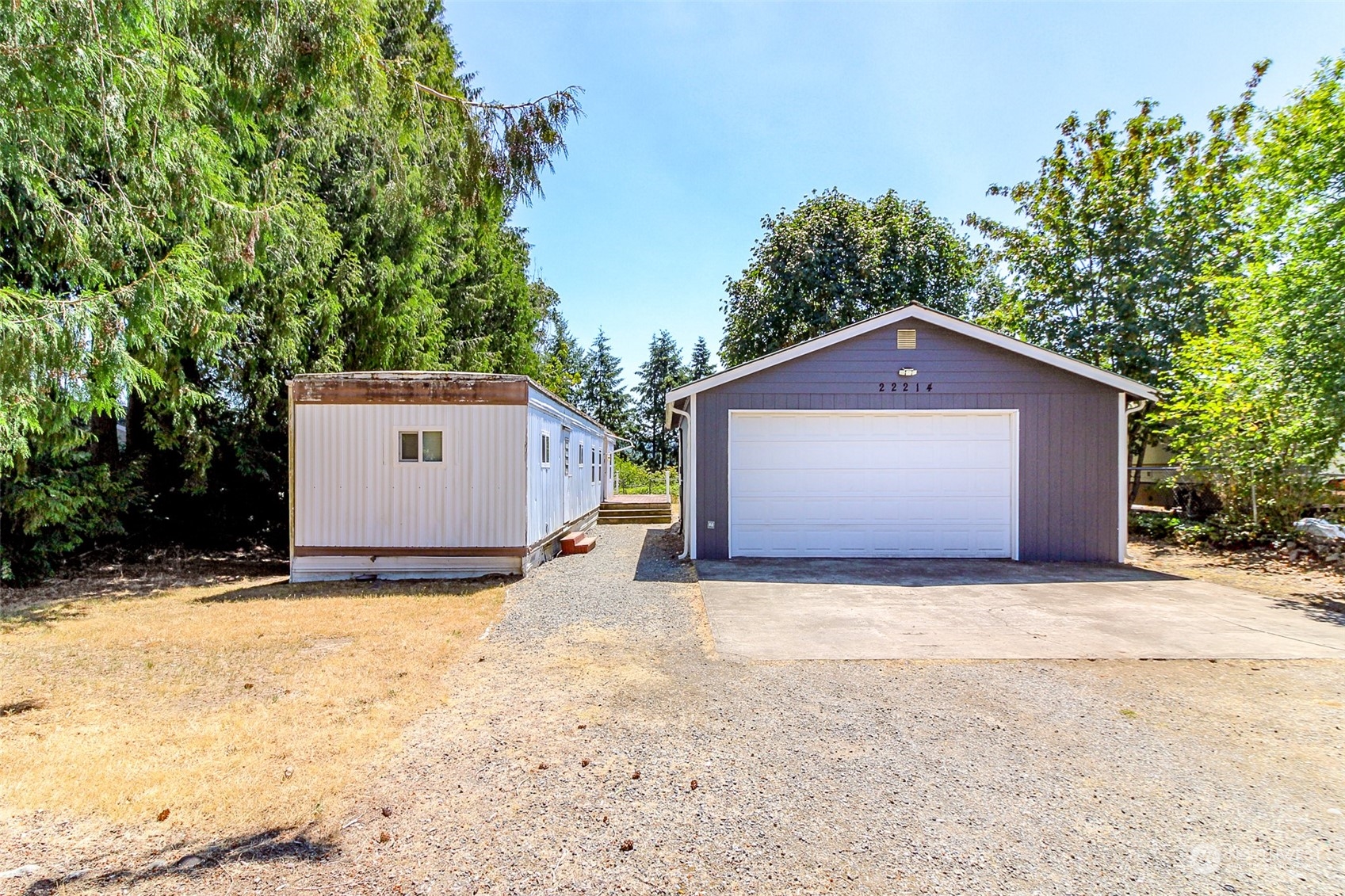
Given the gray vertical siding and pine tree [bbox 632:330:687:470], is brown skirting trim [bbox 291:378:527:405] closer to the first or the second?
the gray vertical siding

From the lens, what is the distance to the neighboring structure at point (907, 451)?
9.41 m

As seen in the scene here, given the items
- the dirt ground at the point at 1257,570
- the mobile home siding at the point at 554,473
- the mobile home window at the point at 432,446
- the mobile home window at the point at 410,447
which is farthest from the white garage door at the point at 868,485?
the mobile home window at the point at 410,447

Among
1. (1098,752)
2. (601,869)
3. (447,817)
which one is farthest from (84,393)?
(1098,752)

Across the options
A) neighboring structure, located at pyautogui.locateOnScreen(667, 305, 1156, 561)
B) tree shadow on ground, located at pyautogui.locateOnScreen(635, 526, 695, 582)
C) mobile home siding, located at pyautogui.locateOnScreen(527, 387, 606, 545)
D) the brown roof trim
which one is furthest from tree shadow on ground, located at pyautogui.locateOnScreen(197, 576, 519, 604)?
neighboring structure, located at pyautogui.locateOnScreen(667, 305, 1156, 561)

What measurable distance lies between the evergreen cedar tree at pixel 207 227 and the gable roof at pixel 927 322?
4.02m

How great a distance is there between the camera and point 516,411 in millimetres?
8406

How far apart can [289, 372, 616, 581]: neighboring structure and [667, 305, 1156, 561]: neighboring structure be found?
2607 millimetres

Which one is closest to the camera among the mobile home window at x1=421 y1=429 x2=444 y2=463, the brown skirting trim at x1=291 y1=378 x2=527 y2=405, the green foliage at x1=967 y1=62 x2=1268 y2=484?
the brown skirting trim at x1=291 y1=378 x2=527 y2=405

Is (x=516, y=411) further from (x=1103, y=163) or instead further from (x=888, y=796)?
(x=1103, y=163)

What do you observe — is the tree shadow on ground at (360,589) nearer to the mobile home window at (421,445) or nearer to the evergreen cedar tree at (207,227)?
the mobile home window at (421,445)

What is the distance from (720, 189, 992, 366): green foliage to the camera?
23203mm

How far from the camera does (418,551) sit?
27.8ft

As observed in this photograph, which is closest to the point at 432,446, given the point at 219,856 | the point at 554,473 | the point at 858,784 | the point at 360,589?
the point at 360,589

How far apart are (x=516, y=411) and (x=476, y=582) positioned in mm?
2160
